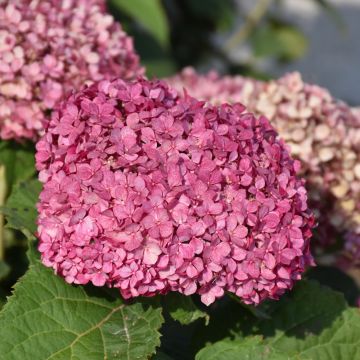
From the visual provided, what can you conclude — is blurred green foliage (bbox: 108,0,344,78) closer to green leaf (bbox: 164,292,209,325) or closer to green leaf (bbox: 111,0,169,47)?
green leaf (bbox: 111,0,169,47)

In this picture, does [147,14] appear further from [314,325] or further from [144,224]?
[144,224]

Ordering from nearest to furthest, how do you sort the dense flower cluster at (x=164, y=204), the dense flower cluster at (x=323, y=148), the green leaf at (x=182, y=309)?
the dense flower cluster at (x=164, y=204) < the green leaf at (x=182, y=309) < the dense flower cluster at (x=323, y=148)

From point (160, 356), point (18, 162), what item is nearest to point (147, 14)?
point (18, 162)

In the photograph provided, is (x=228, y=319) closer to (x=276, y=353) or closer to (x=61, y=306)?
(x=276, y=353)

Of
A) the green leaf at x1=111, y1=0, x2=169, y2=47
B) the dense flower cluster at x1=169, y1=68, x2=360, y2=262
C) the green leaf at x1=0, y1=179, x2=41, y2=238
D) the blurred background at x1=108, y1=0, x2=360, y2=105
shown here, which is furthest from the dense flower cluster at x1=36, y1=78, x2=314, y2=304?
the green leaf at x1=111, y1=0, x2=169, y2=47

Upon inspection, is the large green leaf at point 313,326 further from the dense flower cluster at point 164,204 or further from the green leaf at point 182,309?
the dense flower cluster at point 164,204

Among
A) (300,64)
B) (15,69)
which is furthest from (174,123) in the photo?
(300,64)

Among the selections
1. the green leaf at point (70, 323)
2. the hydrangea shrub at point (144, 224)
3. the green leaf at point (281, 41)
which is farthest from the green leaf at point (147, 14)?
the green leaf at point (281, 41)
